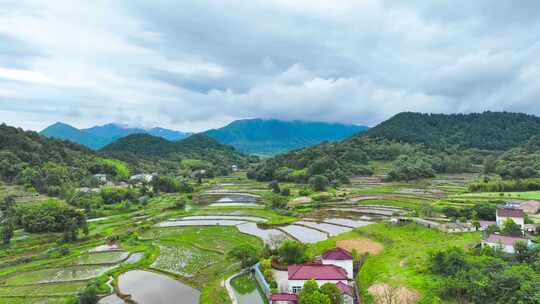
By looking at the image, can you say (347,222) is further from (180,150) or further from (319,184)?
(180,150)

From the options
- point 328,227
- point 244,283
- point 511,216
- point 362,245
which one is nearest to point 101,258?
point 244,283

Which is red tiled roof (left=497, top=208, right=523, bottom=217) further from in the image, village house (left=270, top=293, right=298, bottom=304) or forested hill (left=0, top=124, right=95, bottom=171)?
forested hill (left=0, top=124, right=95, bottom=171)

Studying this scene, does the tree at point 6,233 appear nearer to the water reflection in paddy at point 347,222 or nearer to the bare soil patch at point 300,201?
the water reflection in paddy at point 347,222

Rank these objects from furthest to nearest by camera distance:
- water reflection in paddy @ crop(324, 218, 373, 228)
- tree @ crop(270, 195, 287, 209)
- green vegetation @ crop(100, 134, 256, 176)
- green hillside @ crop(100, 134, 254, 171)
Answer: green hillside @ crop(100, 134, 254, 171) < green vegetation @ crop(100, 134, 256, 176) < tree @ crop(270, 195, 287, 209) < water reflection in paddy @ crop(324, 218, 373, 228)

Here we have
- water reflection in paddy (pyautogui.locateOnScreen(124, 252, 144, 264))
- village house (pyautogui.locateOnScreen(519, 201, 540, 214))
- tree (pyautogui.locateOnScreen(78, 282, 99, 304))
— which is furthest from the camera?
village house (pyautogui.locateOnScreen(519, 201, 540, 214))

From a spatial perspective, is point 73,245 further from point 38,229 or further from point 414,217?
point 414,217

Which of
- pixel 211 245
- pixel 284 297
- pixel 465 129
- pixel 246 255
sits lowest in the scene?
pixel 211 245

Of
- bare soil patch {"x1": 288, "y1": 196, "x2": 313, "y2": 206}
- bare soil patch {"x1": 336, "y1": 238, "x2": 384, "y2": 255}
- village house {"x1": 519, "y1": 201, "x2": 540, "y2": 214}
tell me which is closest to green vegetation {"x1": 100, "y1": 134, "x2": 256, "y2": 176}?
bare soil patch {"x1": 288, "y1": 196, "x2": 313, "y2": 206}
